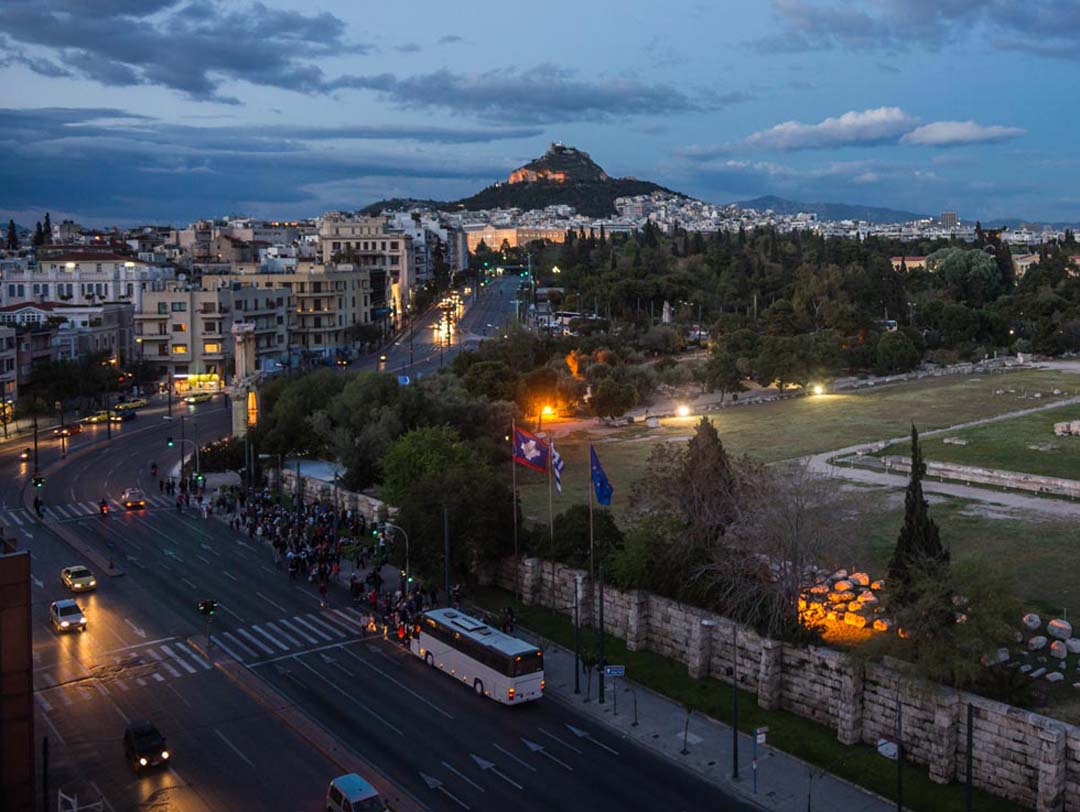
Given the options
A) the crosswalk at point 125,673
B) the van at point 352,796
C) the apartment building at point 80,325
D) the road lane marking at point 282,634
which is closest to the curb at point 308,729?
the crosswalk at point 125,673

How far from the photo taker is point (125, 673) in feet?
92.8

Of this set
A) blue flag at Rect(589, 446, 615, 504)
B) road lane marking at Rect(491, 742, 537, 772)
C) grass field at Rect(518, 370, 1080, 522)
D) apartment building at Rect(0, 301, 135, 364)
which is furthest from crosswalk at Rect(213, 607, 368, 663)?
apartment building at Rect(0, 301, 135, 364)

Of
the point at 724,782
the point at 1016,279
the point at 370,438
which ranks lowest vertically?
the point at 724,782

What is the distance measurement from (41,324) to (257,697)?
61099 millimetres

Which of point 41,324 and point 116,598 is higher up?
point 41,324

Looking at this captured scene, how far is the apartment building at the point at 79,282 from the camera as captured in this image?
97438 mm

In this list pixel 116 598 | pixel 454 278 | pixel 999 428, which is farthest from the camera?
pixel 454 278

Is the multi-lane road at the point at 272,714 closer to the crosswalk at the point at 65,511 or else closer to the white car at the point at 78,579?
the white car at the point at 78,579

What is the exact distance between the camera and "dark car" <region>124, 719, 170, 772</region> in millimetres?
22297

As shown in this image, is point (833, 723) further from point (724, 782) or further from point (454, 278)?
point (454, 278)

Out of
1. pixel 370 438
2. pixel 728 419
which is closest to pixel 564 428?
pixel 728 419

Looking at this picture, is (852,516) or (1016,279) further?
(1016,279)

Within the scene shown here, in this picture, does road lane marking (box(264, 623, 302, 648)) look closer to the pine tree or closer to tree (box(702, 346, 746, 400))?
the pine tree

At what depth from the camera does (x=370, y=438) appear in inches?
1908
